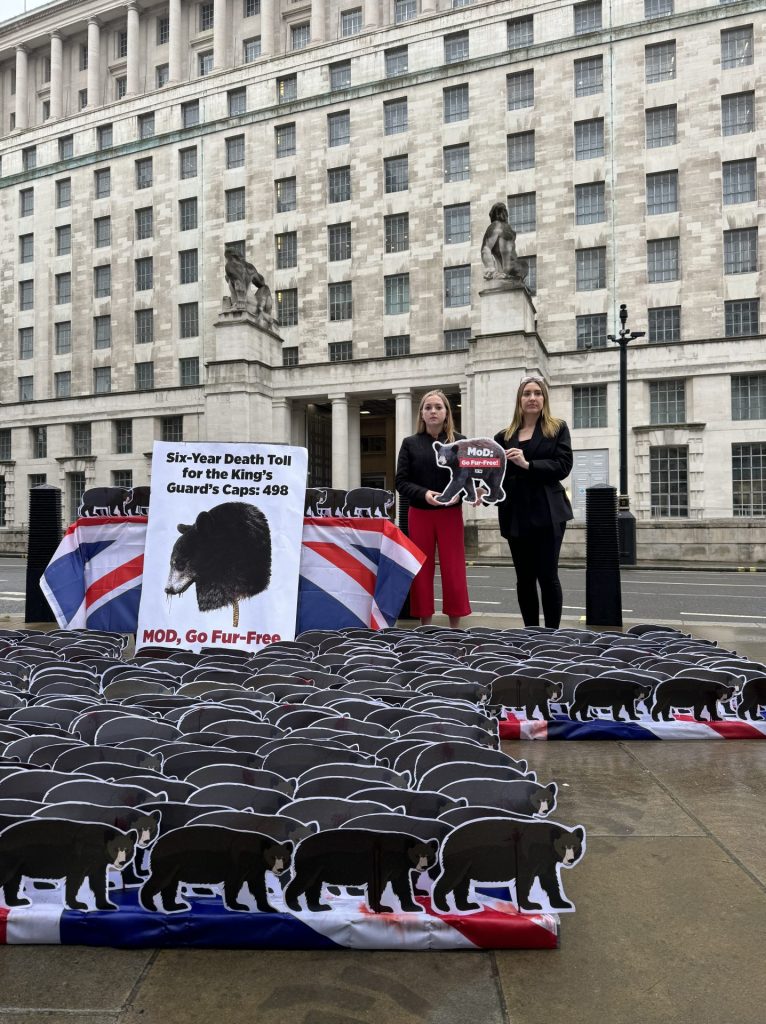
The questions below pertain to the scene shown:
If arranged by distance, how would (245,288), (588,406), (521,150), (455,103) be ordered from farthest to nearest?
(455,103) → (521,150) → (245,288) → (588,406)

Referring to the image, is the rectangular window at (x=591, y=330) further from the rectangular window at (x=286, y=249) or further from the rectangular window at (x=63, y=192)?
the rectangular window at (x=63, y=192)

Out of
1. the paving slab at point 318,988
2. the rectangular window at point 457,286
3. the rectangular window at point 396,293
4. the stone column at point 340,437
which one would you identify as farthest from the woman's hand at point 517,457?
the rectangular window at point 396,293

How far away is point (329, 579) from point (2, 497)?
47678mm

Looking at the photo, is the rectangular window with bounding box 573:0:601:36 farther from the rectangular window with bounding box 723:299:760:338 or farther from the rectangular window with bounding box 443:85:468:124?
the rectangular window with bounding box 723:299:760:338

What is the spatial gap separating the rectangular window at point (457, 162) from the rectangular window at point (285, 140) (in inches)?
357

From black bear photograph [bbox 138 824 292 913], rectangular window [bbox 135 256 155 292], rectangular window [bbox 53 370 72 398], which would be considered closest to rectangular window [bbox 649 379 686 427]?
rectangular window [bbox 135 256 155 292]

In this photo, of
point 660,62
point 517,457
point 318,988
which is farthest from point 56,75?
point 318,988

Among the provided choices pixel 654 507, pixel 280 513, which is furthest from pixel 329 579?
pixel 654 507

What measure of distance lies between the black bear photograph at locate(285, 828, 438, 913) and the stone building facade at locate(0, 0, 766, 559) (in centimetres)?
2664

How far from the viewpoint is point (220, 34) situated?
46.9 meters

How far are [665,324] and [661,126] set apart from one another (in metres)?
9.02

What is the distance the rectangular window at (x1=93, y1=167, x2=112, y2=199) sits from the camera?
4828 centimetres

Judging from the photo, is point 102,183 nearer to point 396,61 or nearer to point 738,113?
point 396,61

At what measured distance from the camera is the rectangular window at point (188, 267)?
4422cm
